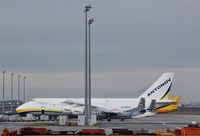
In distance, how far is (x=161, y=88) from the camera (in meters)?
101

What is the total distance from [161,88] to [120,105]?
825 centimetres

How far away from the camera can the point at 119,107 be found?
326 feet

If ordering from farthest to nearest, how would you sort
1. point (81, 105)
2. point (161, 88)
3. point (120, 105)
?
1. point (81, 105)
2. point (161, 88)
3. point (120, 105)

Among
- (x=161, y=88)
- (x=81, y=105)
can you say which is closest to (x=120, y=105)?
(x=161, y=88)

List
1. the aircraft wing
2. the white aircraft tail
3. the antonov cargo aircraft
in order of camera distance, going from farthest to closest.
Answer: the aircraft wing < the white aircraft tail < the antonov cargo aircraft

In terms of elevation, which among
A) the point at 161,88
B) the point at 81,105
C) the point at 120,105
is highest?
the point at 161,88

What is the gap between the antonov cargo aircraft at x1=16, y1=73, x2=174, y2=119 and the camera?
9419 centimetres

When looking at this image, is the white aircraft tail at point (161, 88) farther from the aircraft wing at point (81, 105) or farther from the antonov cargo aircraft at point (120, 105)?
the aircraft wing at point (81, 105)

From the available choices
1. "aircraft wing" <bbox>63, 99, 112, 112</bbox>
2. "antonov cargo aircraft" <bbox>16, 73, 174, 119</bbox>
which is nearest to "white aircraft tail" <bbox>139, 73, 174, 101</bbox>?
"antonov cargo aircraft" <bbox>16, 73, 174, 119</bbox>

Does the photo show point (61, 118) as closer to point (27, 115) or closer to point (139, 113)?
point (139, 113)

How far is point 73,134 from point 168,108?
178ft

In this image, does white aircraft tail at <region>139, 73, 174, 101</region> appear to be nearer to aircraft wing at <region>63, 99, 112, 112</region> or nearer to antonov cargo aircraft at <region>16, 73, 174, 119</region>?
antonov cargo aircraft at <region>16, 73, 174, 119</region>

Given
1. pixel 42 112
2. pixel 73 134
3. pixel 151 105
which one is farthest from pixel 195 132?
pixel 42 112

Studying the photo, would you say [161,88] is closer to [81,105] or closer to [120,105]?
[120,105]
